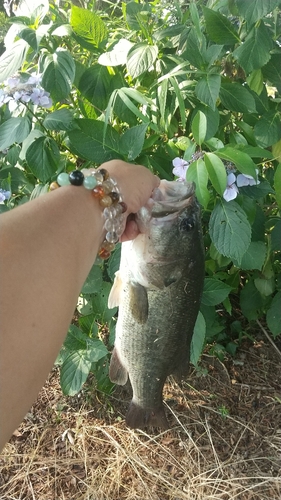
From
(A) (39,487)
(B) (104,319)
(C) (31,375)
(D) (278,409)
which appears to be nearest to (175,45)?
(B) (104,319)

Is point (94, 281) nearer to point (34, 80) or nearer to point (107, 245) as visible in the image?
point (107, 245)

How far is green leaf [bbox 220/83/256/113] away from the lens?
1.65m

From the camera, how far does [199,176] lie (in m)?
1.37

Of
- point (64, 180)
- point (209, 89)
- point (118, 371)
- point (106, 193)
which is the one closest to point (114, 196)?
point (106, 193)

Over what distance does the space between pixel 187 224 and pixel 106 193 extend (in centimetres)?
30

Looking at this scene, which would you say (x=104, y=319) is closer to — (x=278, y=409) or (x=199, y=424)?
(x=199, y=424)

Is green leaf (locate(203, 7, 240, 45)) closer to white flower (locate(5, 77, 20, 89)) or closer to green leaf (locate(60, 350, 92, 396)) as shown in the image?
white flower (locate(5, 77, 20, 89))

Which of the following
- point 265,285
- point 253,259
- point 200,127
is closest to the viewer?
point 200,127

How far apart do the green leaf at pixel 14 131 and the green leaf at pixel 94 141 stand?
162 mm

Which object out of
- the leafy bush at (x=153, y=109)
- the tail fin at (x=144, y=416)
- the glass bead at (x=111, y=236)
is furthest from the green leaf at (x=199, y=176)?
the tail fin at (x=144, y=416)

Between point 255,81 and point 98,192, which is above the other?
point 98,192

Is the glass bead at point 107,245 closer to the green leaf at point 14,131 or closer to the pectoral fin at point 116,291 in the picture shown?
the pectoral fin at point 116,291

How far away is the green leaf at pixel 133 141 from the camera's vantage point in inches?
60.8

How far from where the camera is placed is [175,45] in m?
1.86
